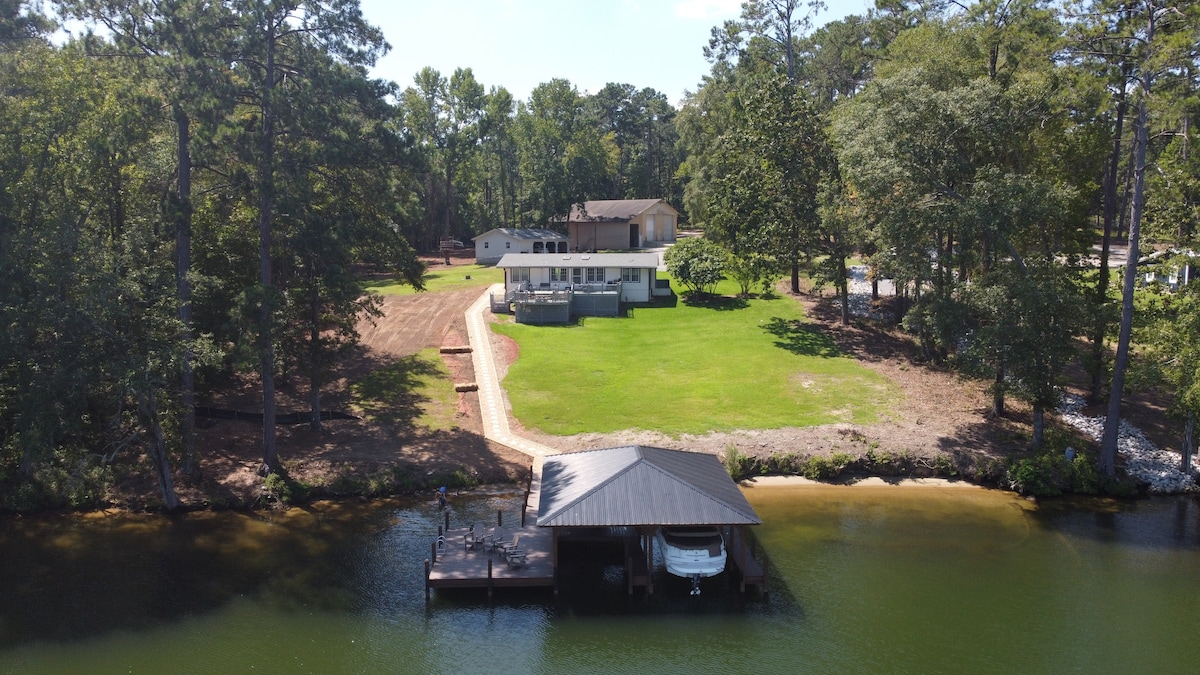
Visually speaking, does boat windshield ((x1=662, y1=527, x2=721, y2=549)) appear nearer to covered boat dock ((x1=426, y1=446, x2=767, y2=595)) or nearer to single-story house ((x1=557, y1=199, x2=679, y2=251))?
covered boat dock ((x1=426, y1=446, x2=767, y2=595))

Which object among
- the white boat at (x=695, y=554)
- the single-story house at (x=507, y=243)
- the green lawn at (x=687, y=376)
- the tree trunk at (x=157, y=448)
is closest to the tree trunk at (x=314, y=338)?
the tree trunk at (x=157, y=448)

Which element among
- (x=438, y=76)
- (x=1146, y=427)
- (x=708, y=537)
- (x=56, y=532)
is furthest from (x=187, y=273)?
(x=438, y=76)

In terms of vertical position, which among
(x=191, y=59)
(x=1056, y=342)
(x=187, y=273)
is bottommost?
(x=1056, y=342)

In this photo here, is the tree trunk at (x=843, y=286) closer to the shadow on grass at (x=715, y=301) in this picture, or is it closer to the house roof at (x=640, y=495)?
the shadow on grass at (x=715, y=301)

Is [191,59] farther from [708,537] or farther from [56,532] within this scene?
[708,537]

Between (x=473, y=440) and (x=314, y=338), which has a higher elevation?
(x=314, y=338)

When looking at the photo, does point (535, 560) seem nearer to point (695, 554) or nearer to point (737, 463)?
point (695, 554)

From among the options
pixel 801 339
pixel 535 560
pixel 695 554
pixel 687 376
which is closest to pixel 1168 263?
pixel 801 339

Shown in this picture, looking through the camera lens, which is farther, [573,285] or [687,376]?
[573,285]
